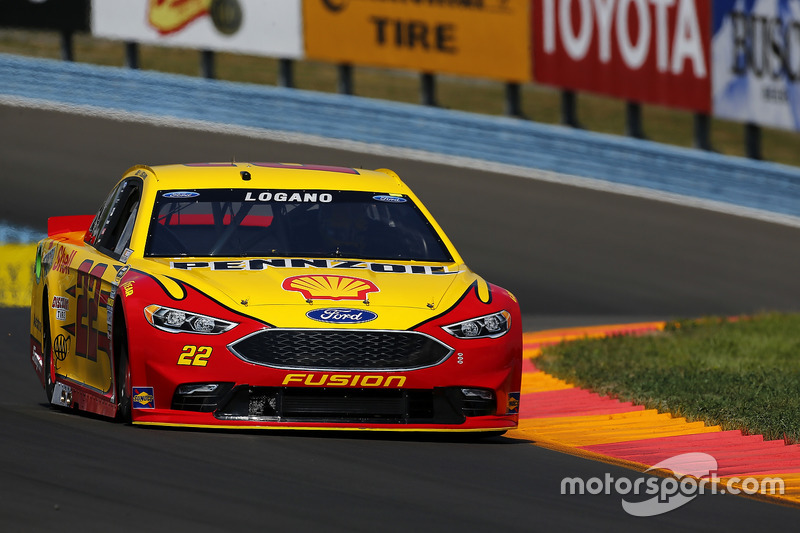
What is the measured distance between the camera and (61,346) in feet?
30.6

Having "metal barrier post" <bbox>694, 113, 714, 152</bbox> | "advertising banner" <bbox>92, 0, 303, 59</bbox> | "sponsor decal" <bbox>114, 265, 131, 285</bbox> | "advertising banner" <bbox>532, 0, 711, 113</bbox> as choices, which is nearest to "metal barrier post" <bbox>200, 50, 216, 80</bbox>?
"advertising banner" <bbox>92, 0, 303, 59</bbox>

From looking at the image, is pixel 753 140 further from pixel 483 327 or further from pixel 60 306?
pixel 483 327

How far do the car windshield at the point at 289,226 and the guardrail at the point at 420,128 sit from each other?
42.1 feet

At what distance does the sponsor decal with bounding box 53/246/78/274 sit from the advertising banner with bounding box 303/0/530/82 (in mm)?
14647

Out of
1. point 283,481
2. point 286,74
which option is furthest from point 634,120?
point 283,481

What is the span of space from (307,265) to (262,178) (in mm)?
976

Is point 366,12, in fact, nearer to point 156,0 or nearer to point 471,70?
point 471,70

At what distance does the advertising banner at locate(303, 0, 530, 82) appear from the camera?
940 inches

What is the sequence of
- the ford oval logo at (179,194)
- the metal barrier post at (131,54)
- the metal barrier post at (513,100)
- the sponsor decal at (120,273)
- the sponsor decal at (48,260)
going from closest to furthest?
the sponsor decal at (120,273) < the ford oval logo at (179,194) < the sponsor decal at (48,260) < the metal barrier post at (513,100) < the metal barrier post at (131,54)

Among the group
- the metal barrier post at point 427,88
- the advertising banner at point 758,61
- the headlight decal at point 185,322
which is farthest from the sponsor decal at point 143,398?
the metal barrier post at point 427,88

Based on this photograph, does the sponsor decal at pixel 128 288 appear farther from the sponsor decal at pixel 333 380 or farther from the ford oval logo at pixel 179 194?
the ford oval logo at pixel 179 194

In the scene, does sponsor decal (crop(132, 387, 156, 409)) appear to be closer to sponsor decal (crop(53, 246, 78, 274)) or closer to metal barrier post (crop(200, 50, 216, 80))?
sponsor decal (crop(53, 246, 78, 274))

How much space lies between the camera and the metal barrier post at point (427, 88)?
25.1m

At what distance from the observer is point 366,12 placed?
82.6 feet
